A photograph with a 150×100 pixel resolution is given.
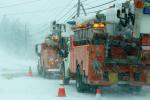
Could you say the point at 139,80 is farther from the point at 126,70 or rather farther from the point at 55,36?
the point at 55,36

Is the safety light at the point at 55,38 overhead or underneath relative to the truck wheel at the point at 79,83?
overhead

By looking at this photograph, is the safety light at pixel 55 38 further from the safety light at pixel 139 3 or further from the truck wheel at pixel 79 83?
the safety light at pixel 139 3

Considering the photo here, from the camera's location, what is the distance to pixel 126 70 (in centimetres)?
1697

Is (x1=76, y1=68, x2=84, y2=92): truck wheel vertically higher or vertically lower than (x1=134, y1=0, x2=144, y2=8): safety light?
lower

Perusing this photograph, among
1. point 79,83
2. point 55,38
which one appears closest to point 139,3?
point 79,83

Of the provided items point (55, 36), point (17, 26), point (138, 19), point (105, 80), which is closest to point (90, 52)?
point (105, 80)

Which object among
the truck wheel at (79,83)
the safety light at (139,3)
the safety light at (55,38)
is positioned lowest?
the truck wheel at (79,83)

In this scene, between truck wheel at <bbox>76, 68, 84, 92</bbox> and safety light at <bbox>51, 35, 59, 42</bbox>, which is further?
safety light at <bbox>51, 35, 59, 42</bbox>

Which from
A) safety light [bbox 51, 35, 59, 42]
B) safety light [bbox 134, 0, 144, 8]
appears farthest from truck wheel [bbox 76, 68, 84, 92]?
safety light [bbox 51, 35, 59, 42]

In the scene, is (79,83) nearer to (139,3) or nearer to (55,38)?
(139,3)

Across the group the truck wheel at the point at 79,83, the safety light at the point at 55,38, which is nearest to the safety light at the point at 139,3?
the truck wheel at the point at 79,83

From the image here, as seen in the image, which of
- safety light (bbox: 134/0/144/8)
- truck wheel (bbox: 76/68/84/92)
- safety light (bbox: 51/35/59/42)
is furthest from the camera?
safety light (bbox: 51/35/59/42)

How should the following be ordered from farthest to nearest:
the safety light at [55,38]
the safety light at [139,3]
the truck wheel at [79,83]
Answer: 1. the safety light at [55,38]
2. the truck wheel at [79,83]
3. the safety light at [139,3]

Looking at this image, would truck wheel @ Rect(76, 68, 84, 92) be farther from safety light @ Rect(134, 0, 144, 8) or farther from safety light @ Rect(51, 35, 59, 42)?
safety light @ Rect(51, 35, 59, 42)
